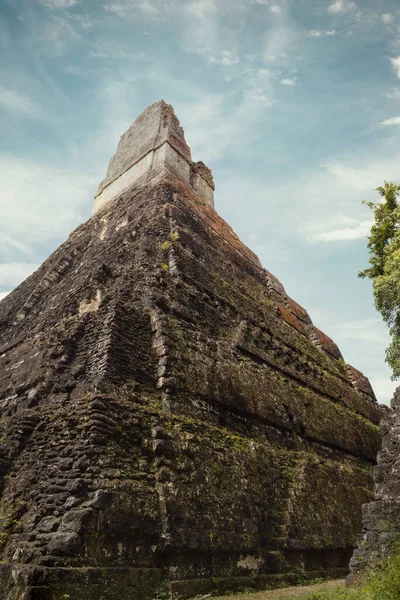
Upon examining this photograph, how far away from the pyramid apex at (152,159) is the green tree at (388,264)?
7252 mm

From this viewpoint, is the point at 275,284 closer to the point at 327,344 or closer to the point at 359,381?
the point at 327,344

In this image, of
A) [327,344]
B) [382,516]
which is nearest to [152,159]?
[327,344]

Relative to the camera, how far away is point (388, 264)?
452 inches

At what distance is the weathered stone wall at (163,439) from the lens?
4531 millimetres

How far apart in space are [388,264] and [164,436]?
8779 millimetres

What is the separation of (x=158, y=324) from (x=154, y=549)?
11.9ft

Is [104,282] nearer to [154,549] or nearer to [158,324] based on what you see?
[158,324]

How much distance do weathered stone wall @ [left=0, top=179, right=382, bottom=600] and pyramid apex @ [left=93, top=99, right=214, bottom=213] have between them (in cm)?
469

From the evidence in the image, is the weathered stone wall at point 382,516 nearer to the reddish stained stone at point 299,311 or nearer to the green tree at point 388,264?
the green tree at point 388,264

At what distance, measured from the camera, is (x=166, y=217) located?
11.4 meters

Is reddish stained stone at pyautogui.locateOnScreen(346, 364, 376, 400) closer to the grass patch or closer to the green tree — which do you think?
the green tree

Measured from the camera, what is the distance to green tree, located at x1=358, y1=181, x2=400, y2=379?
36.2 feet

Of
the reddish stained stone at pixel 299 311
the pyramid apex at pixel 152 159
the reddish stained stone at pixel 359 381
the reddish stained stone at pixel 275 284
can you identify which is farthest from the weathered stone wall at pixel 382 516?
the pyramid apex at pixel 152 159

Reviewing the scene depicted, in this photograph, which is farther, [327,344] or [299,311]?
[299,311]
